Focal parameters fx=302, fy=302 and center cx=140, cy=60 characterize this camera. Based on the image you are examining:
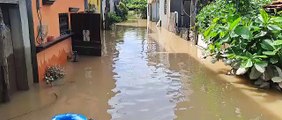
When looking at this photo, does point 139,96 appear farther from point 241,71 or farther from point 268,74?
point 268,74

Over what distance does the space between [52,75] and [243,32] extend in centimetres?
514

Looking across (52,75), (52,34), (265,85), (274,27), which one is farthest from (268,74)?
(52,34)

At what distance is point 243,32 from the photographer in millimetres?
7637

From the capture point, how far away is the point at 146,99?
672cm

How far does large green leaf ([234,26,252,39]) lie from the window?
5.92 metres

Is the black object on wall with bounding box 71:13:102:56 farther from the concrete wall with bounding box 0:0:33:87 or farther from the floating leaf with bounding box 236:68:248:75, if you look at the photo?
the floating leaf with bounding box 236:68:248:75

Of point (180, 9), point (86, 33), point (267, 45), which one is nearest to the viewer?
point (267, 45)

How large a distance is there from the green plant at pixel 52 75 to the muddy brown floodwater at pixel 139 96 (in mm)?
237

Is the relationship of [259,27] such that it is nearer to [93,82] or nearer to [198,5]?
[93,82]

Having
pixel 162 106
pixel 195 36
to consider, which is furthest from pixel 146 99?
pixel 195 36

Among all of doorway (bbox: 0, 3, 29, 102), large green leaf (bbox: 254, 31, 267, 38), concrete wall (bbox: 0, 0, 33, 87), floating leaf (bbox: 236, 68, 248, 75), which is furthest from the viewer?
floating leaf (bbox: 236, 68, 248, 75)

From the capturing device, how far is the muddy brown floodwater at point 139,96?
587 centimetres

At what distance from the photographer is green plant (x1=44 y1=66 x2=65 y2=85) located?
25.5ft

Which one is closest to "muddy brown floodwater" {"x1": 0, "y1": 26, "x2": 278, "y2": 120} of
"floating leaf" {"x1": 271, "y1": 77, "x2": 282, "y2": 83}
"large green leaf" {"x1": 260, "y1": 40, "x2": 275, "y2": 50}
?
"floating leaf" {"x1": 271, "y1": 77, "x2": 282, "y2": 83}
